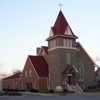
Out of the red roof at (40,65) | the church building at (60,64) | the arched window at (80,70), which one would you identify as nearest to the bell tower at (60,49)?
the church building at (60,64)

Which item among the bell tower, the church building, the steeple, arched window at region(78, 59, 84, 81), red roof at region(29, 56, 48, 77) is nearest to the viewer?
the bell tower

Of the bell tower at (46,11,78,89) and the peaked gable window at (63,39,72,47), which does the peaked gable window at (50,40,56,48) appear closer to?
the bell tower at (46,11,78,89)

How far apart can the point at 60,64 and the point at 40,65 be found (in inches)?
272

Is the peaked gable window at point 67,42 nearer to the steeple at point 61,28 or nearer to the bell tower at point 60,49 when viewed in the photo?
the bell tower at point 60,49

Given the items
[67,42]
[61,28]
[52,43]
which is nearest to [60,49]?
[67,42]

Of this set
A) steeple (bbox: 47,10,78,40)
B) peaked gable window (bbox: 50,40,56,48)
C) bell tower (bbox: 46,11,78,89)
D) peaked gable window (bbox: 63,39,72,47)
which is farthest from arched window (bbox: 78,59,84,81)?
peaked gable window (bbox: 50,40,56,48)

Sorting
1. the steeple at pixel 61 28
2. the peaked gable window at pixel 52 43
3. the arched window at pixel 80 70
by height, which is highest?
the steeple at pixel 61 28

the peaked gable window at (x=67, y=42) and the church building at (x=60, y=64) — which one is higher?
the peaked gable window at (x=67, y=42)

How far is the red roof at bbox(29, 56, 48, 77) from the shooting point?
56.1m

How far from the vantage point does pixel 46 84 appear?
5591 centimetres

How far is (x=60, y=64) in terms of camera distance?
52.7 meters

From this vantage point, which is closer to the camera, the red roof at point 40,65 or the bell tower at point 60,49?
the bell tower at point 60,49

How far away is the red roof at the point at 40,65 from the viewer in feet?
184

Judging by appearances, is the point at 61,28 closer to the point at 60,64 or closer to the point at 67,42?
the point at 67,42
